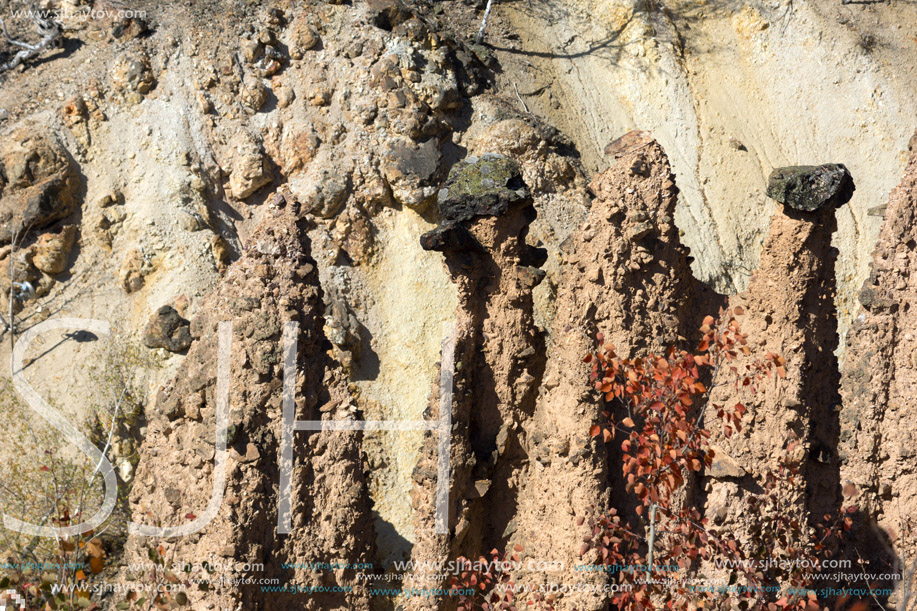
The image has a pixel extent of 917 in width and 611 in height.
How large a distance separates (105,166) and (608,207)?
52.7 ft

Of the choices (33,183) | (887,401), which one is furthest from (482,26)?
(887,401)

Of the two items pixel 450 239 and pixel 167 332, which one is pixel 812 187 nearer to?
pixel 450 239

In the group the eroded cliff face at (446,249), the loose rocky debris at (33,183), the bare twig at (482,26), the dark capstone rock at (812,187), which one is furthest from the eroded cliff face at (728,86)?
the dark capstone rock at (812,187)

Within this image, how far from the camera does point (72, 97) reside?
845 inches

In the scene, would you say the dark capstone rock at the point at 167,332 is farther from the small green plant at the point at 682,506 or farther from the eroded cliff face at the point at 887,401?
the eroded cliff face at the point at 887,401

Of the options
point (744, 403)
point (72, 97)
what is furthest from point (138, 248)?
point (744, 403)

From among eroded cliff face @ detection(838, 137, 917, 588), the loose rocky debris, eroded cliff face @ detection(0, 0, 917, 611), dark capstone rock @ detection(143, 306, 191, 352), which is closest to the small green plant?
eroded cliff face @ detection(0, 0, 917, 611)

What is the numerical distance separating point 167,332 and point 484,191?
1243 cm

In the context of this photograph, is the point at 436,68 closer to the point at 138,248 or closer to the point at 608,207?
the point at 138,248

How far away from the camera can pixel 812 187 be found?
792 centimetres

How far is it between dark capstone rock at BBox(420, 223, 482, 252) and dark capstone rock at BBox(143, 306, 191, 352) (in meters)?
12.1

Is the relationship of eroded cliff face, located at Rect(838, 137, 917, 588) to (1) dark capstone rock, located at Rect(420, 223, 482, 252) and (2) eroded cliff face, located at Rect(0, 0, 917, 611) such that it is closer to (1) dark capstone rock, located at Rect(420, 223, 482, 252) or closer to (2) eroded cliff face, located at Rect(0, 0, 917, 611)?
(2) eroded cliff face, located at Rect(0, 0, 917, 611)

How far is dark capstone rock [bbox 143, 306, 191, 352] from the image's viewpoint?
1875 cm

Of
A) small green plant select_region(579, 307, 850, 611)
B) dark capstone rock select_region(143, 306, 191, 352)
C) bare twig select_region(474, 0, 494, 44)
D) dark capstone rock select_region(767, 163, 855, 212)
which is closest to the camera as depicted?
small green plant select_region(579, 307, 850, 611)
